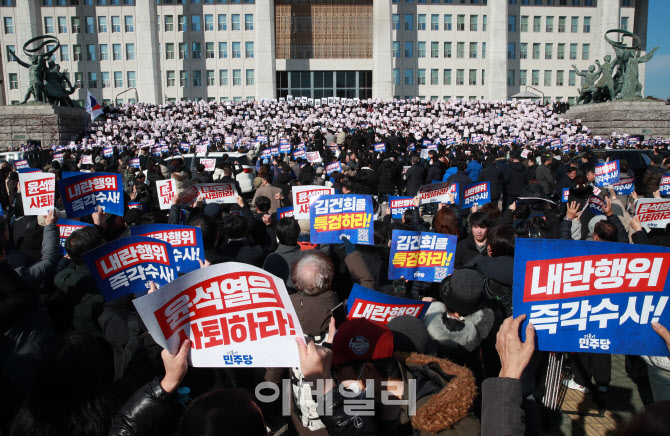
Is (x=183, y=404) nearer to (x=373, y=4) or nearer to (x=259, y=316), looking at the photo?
(x=259, y=316)

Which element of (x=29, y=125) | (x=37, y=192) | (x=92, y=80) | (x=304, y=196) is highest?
(x=92, y=80)

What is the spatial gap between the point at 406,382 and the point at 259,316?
73 centimetres

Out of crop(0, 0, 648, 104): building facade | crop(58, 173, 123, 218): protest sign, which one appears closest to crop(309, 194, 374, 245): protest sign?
crop(58, 173, 123, 218): protest sign

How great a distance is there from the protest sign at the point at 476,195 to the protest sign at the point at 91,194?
15.3 feet

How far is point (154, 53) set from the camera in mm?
51719

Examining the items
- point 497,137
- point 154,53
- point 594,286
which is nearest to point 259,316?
point 594,286

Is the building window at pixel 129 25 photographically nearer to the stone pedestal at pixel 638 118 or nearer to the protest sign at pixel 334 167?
the stone pedestal at pixel 638 118

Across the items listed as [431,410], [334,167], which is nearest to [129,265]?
[431,410]

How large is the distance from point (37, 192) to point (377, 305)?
433cm

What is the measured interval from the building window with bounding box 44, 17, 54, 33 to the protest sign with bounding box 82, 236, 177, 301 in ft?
212

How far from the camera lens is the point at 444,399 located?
2074 millimetres

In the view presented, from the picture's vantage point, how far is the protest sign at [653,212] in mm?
6285

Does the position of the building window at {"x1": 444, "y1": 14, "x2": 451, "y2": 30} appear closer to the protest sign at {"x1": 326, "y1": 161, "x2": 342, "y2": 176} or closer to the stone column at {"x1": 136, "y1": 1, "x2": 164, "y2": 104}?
the stone column at {"x1": 136, "y1": 1, "x2": 164, "y2": 104}

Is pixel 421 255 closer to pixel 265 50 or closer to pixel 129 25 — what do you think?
pixel 265 50
